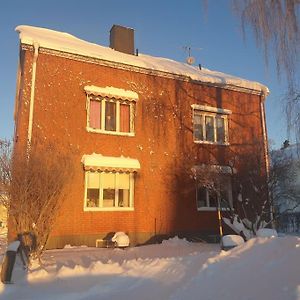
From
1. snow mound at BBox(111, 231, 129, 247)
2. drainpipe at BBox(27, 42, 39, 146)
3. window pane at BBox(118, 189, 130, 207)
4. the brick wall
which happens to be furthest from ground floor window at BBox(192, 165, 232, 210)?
drainpipe at BBox(27, 42, 39, 146)

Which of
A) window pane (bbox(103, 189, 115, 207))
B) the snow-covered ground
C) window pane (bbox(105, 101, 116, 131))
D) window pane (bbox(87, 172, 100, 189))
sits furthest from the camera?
window pane (bbox(105, 101, 116, 131))

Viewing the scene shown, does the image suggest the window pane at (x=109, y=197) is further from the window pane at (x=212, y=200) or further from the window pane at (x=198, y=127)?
the window pane at (x=198, y=127)

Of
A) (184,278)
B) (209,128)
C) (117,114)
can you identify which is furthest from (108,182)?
(184,278)

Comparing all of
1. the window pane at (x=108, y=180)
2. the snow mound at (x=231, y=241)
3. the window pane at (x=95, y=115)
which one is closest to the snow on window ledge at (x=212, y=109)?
the window pane at (x=95, y=115)

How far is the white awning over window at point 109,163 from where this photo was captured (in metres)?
15.5

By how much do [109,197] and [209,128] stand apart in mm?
6358

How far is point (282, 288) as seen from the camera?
5398mm

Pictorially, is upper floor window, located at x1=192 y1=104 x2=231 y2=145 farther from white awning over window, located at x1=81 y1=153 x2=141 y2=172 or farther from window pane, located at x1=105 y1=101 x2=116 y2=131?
window pane, located at x1=105 y1=101 x2=116 y2=131

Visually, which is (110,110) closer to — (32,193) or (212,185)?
(212,185)

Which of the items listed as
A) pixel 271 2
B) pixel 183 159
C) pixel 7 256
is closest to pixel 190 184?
pixel 183 159

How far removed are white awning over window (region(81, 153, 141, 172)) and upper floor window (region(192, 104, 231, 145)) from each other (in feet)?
12.4

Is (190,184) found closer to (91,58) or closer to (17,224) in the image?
(91,58)

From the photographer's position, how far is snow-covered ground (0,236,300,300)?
5766 mm

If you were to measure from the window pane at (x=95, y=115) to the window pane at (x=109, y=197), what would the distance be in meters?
2.73
